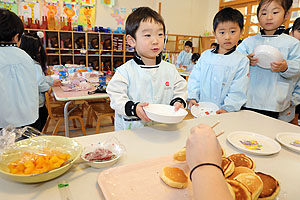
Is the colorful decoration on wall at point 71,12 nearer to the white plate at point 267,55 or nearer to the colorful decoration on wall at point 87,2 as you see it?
the colorful decoration on wall at point 87,2

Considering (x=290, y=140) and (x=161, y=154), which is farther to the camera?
(x=290, y=140)

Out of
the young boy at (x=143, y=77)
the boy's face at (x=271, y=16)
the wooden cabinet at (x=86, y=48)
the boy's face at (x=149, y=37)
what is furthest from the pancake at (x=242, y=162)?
the wooden cabinet at (x=86, y=48)

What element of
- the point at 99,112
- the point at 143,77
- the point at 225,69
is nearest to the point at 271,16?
the point at 225,69

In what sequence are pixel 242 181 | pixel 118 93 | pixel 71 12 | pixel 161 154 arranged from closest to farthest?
pixel 242 181 < pixel 161 154 < pixel 118 93 < pixel 71 12

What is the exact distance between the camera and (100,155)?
0.76 metres

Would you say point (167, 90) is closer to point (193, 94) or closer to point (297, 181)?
point (193, 94)

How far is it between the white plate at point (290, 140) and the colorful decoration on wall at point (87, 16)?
259 inches

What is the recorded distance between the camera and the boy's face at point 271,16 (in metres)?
1.45

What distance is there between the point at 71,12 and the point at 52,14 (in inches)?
21.9

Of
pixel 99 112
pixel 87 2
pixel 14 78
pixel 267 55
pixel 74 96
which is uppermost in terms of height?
pixel 87 2

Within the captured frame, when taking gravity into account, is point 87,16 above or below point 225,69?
above

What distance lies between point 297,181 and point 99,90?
2092 millimetres

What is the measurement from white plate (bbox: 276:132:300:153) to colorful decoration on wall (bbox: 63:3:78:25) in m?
6.61

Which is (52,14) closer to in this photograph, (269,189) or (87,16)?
(87,16)
